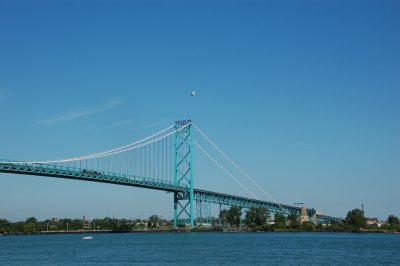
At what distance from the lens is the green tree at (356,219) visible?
9450cm

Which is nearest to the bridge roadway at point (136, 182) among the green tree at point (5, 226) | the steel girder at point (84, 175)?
the steel girder at point (84, 175)

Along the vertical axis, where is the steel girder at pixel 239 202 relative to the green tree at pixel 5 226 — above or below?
above

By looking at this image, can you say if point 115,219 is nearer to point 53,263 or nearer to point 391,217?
point 391,217

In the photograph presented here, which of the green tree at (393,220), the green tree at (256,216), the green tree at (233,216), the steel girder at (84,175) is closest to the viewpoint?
the steel girder at (84,175)

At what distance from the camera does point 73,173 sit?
225 ft

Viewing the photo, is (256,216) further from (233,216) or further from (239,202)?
(233,216)

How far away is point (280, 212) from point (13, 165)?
5733 centimetres

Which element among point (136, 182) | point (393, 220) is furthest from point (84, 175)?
point (393, 220)

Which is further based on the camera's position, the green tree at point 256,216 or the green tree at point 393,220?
the green tree at point 393,220

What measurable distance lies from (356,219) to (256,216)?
1594 centimetres

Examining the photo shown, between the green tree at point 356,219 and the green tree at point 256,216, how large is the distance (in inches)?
525

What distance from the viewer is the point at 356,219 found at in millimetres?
94812

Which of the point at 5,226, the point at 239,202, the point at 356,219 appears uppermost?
the point at 239,202

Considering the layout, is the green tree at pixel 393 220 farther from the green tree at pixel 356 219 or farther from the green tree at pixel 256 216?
the green tree at pixel 256 216
